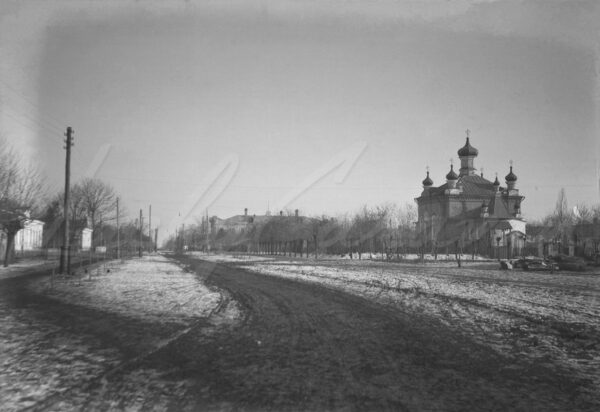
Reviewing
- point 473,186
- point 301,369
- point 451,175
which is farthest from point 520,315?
point 473,186

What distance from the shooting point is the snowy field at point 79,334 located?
549 cm

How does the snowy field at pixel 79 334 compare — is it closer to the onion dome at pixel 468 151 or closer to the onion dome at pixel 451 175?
the onion dome at pixel 451 175

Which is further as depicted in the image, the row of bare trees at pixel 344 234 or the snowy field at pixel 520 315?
the row of bare trees at pixel 344 234

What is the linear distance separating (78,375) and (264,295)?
9.59m

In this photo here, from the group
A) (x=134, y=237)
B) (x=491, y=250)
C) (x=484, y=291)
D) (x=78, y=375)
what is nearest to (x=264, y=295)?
(x=484, y=291)

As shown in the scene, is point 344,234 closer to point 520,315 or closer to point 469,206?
point 469,206

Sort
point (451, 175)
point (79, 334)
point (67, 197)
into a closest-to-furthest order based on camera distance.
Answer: point (79, 334) < point (67, 197) < point (451, 175)

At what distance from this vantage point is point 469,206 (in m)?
81.4

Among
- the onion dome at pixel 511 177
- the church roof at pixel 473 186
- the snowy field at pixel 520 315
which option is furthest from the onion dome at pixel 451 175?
the snowy field at pixel 520 315

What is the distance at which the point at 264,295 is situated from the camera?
15258 mm

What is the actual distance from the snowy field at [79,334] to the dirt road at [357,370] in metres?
0.87

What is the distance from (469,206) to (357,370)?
80574 millimetres

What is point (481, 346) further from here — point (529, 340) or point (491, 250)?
point (491, 250)

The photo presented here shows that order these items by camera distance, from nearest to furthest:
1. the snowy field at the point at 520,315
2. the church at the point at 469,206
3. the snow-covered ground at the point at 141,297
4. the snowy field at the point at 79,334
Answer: the snowy field at the point at 79,334, the snowy field at the point at 520,315, the snow-covered ground at the point at 141,297, the church at the point at 469,206
